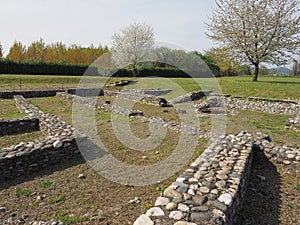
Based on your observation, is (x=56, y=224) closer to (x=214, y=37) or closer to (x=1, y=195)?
(x=1, y=195)

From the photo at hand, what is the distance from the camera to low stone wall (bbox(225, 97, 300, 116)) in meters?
11.0

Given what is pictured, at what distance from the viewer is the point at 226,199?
2822mm

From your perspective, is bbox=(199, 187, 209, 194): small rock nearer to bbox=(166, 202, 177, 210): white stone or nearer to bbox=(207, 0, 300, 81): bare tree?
bbox=(166, 202, 177, 210): white stone

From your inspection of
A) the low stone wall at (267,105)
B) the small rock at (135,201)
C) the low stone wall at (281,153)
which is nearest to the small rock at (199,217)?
the small rock at (135,201)

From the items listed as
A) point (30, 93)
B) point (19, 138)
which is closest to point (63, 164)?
point (19, 138)

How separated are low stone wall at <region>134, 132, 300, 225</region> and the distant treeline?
26.5 m

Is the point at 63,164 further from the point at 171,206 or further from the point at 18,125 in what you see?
the point at 18,125

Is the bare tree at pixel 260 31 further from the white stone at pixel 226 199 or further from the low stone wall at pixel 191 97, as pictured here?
the white stone at pixel 226 199

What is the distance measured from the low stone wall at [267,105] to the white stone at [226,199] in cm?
975

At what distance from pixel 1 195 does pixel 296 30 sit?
23.8m

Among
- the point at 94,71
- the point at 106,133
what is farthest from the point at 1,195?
the point at 94,71

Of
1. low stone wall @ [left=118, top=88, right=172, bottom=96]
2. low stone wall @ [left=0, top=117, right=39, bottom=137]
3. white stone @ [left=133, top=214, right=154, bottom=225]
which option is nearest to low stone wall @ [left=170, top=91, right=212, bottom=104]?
low stone wall @ [left=118, top=88, right=172, bottom=96]

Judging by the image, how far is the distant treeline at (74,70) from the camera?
29.8 m

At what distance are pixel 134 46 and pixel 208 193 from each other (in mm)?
29903
